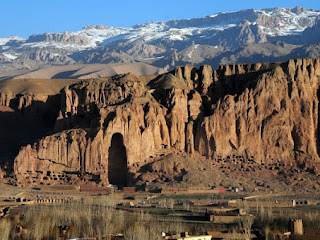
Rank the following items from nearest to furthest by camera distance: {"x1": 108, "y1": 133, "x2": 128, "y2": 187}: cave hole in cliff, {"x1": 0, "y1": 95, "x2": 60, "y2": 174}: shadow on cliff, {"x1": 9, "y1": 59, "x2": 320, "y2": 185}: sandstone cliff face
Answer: {"x1": 9, "y1": 59, "x2": 320, "y2": 185}: sandstone cliff face
{"x1": 108, "y1": 133, "x2": 128, "y2": 187}: cave hole in cliff
{"x1": 0, "y1": 95, "x2": 60, "y2": 174}: shadow on cliff

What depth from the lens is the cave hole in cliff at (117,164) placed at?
11688 centimetres

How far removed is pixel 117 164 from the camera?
118 metres

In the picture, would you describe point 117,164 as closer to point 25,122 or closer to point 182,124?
point 182,124

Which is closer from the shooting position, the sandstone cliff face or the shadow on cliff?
the sandstone cliff face

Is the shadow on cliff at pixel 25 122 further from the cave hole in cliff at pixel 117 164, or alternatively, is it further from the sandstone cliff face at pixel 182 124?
the cave hole in cliff at pixel 117 164

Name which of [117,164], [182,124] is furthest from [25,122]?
[182,124]

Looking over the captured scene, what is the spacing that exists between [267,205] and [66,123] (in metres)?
39.2

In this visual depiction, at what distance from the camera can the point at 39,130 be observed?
139 meters

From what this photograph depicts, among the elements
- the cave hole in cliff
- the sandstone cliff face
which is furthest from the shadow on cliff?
the cave hole in cliff

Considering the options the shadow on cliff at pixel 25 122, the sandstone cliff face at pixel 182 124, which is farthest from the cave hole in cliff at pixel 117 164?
the shadow on cliff at pixel 25 122

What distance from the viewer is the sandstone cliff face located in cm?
11375

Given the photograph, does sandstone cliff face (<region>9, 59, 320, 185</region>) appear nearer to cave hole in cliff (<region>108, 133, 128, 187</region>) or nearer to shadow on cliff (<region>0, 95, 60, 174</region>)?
cave hole in cliff (<region>108, 133, 128, 187</region>)

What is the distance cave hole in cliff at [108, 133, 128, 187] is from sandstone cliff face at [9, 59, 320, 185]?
1.00ft

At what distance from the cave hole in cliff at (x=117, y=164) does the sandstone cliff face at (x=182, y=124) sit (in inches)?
12.0
